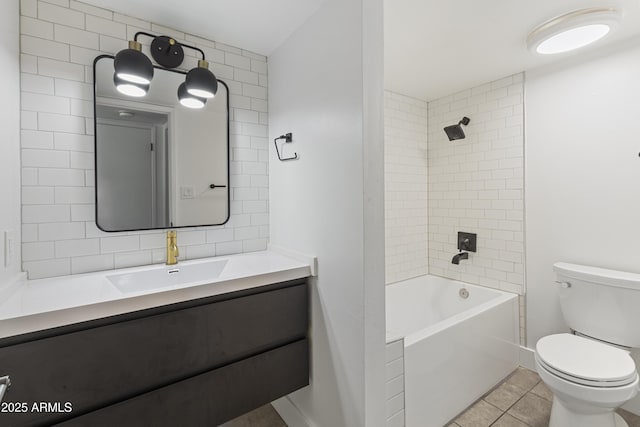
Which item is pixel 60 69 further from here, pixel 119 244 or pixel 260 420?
pixel 260 420

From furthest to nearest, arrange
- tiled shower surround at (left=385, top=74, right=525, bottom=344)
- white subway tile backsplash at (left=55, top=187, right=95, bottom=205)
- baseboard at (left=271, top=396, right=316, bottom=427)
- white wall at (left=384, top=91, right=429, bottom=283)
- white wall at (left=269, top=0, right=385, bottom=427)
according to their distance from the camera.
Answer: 1. white wall at (left=384, top=91, right=429, bottom=283)
2. tiled shower surround at (left=385, top=74, right=525, bottom=344)
3. baseboard at (left=271, top=396, right=316, bottom=427)
4. white subway tile backsplash at (left=55, top=187, right=95, bottom=205)
5. white wall at (left=269, top=0, right=385, bottom=427)

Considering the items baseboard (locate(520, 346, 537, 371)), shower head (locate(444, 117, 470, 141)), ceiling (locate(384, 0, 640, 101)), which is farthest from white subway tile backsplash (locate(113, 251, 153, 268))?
baseboard (locate(520, 346, 537, 371))

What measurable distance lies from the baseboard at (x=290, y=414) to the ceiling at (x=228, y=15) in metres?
2.20

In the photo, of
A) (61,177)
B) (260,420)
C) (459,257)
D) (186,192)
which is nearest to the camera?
(61,177)

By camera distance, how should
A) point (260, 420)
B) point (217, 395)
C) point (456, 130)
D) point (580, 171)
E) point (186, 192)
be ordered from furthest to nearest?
point (456, 130), point (580, 171), point (260, 420), point (186, 192), point (217, 395)

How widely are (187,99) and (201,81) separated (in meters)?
0.15

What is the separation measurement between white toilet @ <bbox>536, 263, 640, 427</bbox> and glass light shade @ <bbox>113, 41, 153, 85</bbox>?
254 centimetres

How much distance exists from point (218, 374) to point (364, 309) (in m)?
0.70

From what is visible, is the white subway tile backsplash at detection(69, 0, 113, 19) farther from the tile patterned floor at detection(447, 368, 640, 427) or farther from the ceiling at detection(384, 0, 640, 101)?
the tile patterned floor at detection(447, 368, 640, 427)

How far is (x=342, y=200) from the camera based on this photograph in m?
1.37

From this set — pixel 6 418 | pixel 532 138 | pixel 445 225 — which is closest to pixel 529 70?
pixel 532 138

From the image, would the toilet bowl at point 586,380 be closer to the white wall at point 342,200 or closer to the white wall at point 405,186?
the white wall at point 342,200

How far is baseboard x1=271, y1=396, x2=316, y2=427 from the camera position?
5.43 ft

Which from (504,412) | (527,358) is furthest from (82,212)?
(527,358)
